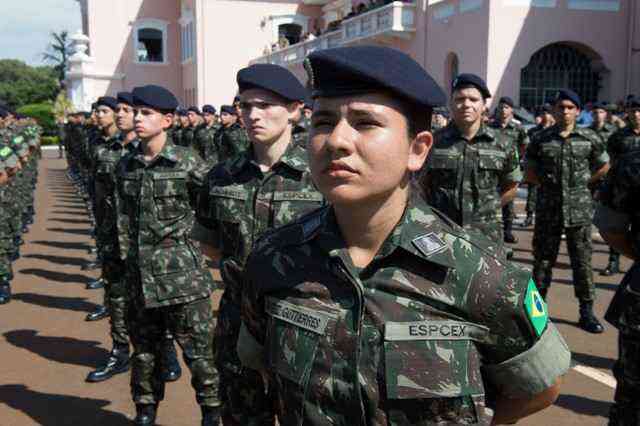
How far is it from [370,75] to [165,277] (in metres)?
2.80

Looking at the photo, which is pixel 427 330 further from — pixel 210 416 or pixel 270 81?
pixel 210 416

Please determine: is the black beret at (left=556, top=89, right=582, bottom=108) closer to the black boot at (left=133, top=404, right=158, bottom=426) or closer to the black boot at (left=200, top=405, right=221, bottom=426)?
the black boot at (left=200, top=405, right=221, bottom=426)

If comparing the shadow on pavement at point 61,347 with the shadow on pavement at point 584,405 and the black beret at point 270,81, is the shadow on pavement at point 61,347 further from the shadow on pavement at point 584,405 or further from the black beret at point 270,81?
the shadow on pavement at point 584,405

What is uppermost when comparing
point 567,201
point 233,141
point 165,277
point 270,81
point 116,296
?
point 270,81

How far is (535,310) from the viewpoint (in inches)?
67.9

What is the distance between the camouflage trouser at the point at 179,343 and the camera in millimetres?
4125

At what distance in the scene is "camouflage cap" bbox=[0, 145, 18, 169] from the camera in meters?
8.28

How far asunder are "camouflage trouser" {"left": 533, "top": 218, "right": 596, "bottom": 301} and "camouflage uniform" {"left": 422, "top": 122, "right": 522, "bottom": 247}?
97 centimetres

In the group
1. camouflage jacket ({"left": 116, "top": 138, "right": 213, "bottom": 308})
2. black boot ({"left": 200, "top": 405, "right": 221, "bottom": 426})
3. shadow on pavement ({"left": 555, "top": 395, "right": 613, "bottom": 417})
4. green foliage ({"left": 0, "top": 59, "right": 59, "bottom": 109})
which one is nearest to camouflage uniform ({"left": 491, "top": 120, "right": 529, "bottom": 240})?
shadow on pavement ({"left": 555, "top": 395, "right": 613, "bottom": 417})

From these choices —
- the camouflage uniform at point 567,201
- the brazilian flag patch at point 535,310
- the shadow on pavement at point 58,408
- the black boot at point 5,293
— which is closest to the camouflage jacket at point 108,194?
the shadow on pavement at point 58,408

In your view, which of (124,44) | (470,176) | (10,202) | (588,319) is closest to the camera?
(470,176)

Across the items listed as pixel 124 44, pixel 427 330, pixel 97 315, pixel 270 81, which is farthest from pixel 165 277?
pixel 124 44

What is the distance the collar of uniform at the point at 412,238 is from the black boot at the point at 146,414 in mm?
2816

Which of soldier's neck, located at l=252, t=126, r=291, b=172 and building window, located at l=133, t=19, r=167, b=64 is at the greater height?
building window, located at l=133, t=19, r=167, b=64
